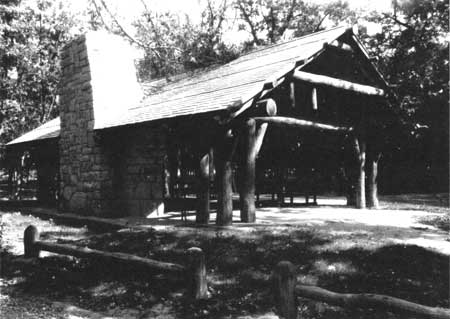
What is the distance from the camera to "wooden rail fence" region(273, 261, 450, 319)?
3516 millimetres

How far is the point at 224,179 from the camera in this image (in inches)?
339

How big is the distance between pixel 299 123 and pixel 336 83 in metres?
1.35

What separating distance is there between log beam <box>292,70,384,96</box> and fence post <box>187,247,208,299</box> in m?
5.10

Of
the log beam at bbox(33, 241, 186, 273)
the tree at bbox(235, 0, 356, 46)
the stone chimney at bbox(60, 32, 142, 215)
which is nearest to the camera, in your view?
the log beam at bbox(33, 241, 186, 273)

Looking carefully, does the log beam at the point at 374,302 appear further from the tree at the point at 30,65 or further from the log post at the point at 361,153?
the tree at the point at 30,65

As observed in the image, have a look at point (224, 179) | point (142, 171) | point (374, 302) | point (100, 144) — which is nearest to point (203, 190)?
point (224, 179)

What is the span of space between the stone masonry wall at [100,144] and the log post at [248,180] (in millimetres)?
2585

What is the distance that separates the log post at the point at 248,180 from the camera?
8828mm

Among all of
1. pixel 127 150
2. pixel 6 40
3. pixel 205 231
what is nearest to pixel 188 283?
pixel 205 231

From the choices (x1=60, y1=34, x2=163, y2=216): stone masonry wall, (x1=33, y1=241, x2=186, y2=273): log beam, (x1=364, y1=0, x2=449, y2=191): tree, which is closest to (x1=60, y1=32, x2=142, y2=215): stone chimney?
(x1=60, y1=34, x2=163, y2=216): stone masonry wall

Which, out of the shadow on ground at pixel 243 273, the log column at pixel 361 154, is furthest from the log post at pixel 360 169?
the shadow on ground at pixel 243 273

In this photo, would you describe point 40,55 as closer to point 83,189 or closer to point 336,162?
point 83,189

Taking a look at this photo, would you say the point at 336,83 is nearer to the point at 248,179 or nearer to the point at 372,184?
the point at 372,184

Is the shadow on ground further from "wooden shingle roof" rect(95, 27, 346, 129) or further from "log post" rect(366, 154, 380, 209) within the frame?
"log post" rect(366, 154, 380, 209)
